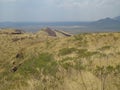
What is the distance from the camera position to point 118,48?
3281 centimetres

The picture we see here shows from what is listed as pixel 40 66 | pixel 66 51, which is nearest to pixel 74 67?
pixel 40 66

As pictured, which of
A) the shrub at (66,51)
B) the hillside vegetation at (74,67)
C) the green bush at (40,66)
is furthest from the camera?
the shrub at (66,51)

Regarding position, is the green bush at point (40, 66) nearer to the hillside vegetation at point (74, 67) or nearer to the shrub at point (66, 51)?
the hillside vegetation at point (74, 67)

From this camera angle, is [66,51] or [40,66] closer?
[40,66]

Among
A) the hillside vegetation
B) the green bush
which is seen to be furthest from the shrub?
the green bush

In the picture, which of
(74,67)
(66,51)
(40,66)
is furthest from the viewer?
(66,51)

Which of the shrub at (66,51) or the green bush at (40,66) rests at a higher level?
the shrub at (66,51)

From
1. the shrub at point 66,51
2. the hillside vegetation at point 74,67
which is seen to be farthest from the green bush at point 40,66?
the shrub at point 66,51

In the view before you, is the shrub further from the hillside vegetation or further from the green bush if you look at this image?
the green bush

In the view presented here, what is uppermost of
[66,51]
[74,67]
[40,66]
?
[66,51]

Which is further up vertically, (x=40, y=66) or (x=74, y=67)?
(x=74, y=67)

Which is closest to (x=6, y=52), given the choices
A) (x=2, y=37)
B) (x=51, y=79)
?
(x=2, y=37)

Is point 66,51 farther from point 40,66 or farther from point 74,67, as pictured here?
point 74,67

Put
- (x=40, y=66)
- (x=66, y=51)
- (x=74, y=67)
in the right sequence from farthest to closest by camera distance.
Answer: (x=66, y=51)
(x=40, y=66)
(x=74, y=67)
